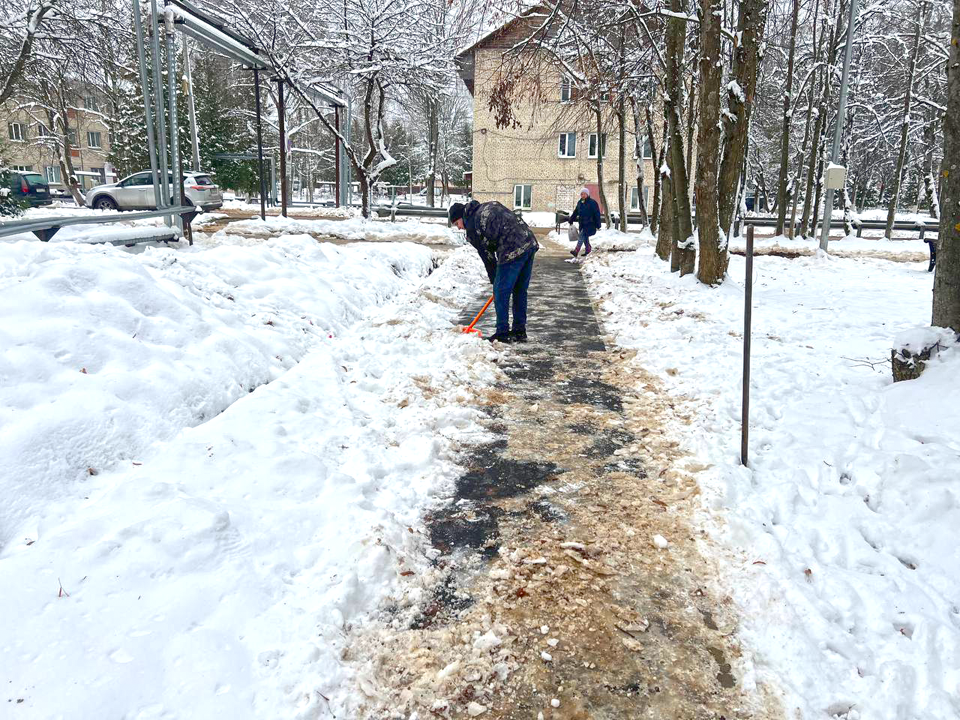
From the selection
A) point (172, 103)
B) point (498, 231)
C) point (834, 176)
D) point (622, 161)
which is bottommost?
point (498, 231)

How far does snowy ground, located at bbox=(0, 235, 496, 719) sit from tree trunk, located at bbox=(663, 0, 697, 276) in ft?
22.2

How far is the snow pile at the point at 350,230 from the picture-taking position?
18.8 m

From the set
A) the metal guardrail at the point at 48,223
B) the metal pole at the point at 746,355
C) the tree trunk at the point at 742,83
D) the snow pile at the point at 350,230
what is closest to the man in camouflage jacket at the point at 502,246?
the metal pole at the point at 746,355

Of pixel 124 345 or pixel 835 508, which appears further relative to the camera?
pixel 124 345

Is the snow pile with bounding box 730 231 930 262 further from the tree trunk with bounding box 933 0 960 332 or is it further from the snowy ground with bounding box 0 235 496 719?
the snowy ground with bounding box 0 235 496 719

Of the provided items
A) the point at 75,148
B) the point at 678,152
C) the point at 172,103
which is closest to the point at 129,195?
the point at 172,103

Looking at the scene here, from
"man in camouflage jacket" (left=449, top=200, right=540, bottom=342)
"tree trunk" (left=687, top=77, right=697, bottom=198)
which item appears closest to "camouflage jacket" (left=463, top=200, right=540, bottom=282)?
"man in camouflage jacket" (left=449, top=200, right=540, bottom=342)

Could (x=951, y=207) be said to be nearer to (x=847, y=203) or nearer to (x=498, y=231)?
(x=498, y=231)

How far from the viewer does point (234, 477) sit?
3586mm

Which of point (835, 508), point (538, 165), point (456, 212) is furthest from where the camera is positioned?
point (538, 165)

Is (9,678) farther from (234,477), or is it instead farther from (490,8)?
(490,8)

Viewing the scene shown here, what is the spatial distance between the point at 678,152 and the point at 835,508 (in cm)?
1023

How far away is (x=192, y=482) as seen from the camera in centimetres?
344

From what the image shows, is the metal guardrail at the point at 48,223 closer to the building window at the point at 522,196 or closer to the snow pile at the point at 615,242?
the snow pile at the point at 615,242
